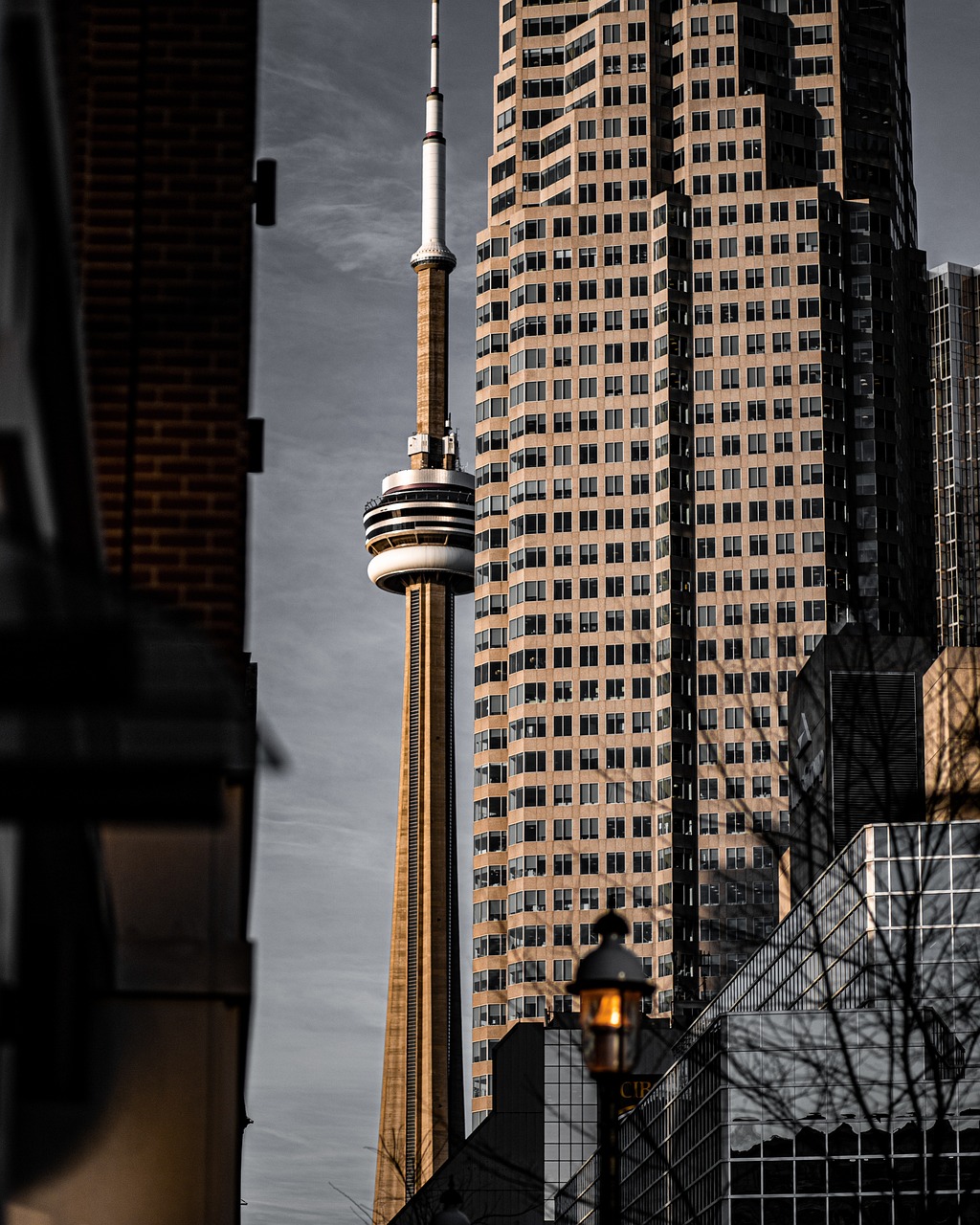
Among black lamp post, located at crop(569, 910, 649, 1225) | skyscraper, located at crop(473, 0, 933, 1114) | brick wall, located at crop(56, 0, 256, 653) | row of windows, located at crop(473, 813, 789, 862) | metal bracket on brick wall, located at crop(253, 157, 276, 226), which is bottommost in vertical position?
black lamp post, located at crop(569, 910, 649, 1225)

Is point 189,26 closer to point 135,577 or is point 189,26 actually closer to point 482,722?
point 135,577

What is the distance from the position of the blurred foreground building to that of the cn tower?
143658 mm

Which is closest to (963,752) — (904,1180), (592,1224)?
(904,1180)

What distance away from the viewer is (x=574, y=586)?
141625 mm

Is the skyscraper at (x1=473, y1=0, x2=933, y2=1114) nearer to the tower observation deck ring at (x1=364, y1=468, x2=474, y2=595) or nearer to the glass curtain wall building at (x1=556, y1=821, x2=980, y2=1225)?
the tower observation deck ring at (x1=364, y1=468, x2=474, y2=595)

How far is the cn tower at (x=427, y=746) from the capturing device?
165 m

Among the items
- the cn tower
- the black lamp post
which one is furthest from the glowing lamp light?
the cn tower

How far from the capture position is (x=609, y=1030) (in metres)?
12.5

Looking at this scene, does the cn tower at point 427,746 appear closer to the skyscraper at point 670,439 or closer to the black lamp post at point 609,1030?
the skyscraper at point 670,439

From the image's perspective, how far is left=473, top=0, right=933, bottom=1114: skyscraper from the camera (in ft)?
443

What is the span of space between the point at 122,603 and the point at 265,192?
12516 mm

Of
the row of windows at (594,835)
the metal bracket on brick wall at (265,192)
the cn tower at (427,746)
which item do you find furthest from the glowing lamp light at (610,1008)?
the cn tower at (427,746)

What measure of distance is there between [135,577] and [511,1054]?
106m

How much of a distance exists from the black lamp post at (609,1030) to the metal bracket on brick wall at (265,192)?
8013 millimetres
